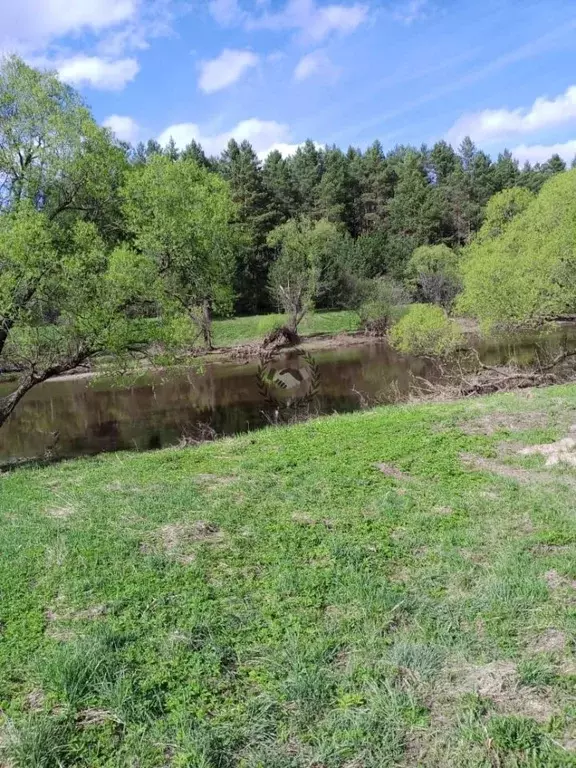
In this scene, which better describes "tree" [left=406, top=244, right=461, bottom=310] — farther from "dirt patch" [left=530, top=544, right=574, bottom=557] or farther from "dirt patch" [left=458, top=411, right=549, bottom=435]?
"dirt patch" [left=530, top=544, right=574, bottom=557]

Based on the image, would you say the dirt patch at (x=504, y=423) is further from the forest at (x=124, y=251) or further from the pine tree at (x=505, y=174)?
the pine tree at (x=505, y=174)

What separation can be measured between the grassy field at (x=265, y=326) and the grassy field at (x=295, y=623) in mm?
34196

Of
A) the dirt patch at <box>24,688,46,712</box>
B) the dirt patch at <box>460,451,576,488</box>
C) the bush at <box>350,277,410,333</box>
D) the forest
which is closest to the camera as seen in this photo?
the dirt patch at <box>24,688,46,712</box>

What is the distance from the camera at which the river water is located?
Answer: 17.5 m

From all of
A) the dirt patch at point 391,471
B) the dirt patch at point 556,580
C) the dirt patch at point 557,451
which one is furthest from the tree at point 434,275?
the dirt patch at point 556,580

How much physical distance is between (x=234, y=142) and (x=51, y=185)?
50615 millimetres

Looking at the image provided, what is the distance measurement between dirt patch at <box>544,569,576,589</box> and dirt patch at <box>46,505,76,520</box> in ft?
17.9

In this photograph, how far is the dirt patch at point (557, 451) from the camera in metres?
8.11

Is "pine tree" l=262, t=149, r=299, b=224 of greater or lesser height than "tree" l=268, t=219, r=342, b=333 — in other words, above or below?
above

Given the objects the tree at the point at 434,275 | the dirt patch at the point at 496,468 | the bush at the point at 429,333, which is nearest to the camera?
the dirt patch at the point at 496,468

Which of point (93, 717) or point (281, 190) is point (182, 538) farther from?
point (281, 190)

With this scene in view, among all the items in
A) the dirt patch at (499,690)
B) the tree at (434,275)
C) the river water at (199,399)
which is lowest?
the river water at (199,399)

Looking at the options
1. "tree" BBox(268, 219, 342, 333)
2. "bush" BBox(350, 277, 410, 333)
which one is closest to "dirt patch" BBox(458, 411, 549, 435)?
"bush" BBox(350, 277, 410, 333)

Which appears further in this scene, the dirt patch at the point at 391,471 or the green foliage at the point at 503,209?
the green foliage at the point at 503,209
